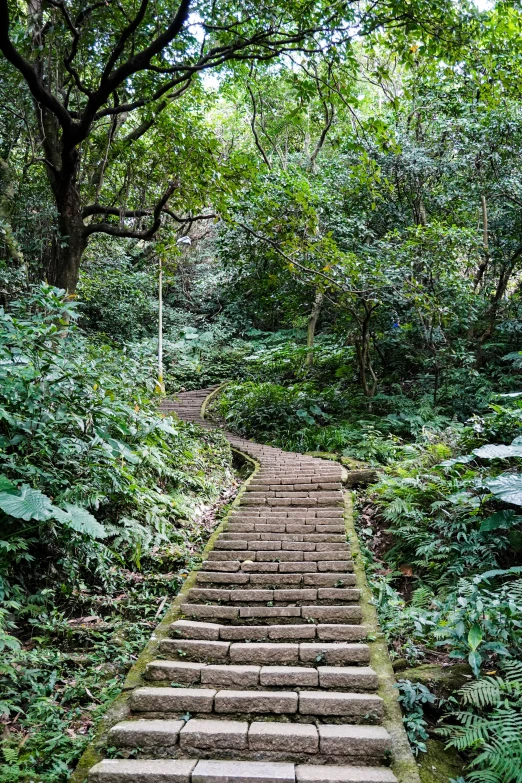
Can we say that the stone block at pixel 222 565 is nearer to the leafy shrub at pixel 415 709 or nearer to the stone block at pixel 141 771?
the leafy shrub at pixel 415 709

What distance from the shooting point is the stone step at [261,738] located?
95.7 inches

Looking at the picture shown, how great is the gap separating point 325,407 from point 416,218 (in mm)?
4673

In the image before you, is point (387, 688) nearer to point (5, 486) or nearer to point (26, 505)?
point (26, 505)

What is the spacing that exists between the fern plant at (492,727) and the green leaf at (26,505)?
2.38 meters

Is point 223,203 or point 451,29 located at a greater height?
point 451,29

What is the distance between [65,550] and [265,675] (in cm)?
178

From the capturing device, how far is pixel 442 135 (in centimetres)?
1057

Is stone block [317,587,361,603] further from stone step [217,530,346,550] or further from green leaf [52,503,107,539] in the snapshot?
green leaf [52,503,107,539]

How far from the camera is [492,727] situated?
7.62ft

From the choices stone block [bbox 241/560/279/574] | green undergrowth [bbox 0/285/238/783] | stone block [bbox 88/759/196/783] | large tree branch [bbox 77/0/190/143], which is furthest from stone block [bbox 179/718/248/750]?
large tree branch [bbox 77/0/190/143]

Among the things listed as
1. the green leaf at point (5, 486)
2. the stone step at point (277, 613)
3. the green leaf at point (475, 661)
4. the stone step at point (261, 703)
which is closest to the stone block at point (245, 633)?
the stone step at point (277, 613)

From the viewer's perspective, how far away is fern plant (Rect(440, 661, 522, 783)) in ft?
7.09

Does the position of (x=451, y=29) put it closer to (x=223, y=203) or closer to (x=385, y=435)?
(x=223, y=203)

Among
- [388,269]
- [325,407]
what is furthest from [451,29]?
[325,407]
